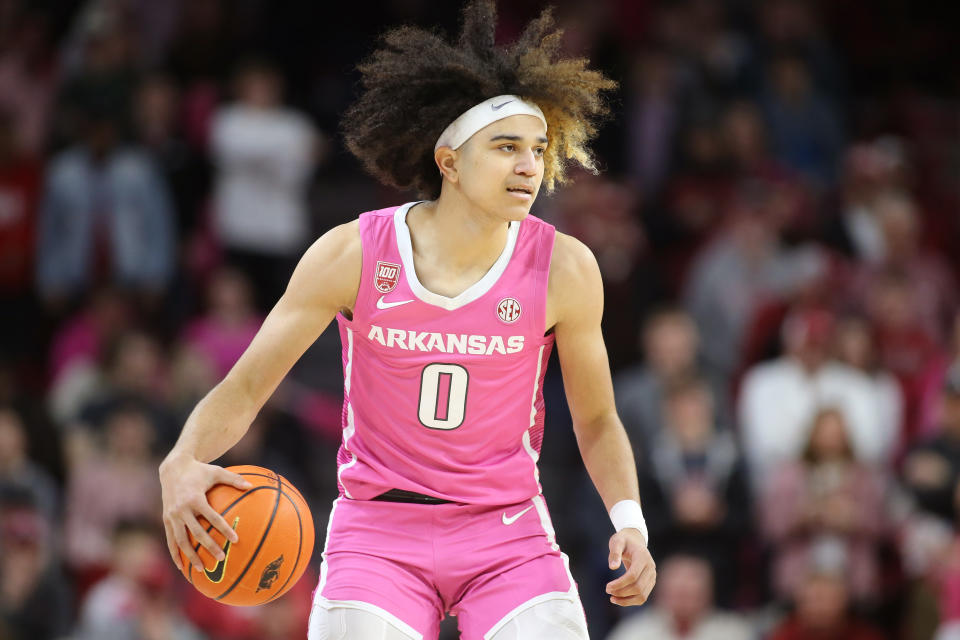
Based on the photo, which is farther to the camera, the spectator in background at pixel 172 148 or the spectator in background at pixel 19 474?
the spectator in background at pixel 172 148

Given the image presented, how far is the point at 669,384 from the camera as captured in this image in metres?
9.20

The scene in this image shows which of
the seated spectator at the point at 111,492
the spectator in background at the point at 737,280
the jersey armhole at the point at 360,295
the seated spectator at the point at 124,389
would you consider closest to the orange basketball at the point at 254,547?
the jersey armhole at the point at 360,295

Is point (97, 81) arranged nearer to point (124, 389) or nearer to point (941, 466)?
point (124, 389)

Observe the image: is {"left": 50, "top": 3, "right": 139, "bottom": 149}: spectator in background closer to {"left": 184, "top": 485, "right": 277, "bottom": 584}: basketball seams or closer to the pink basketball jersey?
the pink basketball jersey

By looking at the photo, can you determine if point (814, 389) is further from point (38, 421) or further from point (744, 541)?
point (38, 421)

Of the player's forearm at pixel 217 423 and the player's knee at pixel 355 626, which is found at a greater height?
the player's forearm at pixel 217 423

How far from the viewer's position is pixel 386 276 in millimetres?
4906

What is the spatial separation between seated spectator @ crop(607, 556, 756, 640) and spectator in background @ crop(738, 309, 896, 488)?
1002 mm

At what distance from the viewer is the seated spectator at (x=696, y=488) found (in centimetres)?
859

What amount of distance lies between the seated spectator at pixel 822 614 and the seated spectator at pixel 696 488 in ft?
1.39

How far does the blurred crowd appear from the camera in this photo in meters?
A: 8.64

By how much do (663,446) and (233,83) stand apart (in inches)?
167

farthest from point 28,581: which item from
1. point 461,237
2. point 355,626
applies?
point 461,237

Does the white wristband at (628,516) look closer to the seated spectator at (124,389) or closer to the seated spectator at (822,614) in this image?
the seated spectator at (822,614)
